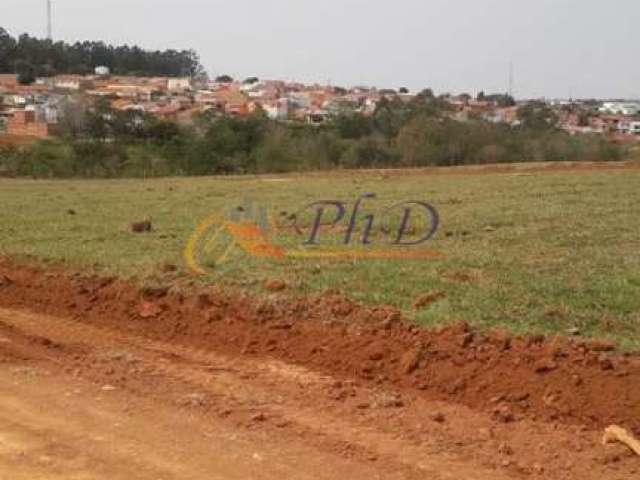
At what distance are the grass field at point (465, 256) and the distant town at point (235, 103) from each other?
31417 millimetres

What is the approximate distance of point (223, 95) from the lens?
104m

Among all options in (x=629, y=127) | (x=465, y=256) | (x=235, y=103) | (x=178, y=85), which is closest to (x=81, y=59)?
(x=178, y=85)

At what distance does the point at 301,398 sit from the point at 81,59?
116 meters

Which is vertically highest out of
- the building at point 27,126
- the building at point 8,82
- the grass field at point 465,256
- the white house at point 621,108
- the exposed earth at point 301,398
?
the building at point 8,82

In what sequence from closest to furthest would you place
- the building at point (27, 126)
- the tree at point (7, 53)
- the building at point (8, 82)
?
the building at point (27, 126)
the building at point (8, 82)
the tree at point (7, 53)

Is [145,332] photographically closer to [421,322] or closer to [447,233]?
[421,322]

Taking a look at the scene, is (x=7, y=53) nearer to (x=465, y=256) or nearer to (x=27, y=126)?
(x=27, y=126)

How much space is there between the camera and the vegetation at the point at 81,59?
336ft

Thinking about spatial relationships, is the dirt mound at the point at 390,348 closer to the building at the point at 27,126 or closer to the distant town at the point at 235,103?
the distant town at the point at 235,103

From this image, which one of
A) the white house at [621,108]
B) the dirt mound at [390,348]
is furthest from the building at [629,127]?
the dirt mound at [390,348]

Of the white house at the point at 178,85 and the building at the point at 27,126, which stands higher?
the white house at the point at 178,85

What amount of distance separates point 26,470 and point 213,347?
2613 millimetres

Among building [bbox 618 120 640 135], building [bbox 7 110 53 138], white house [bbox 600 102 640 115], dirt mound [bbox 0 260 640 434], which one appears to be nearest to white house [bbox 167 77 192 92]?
building [bbox 7 110 53 138]

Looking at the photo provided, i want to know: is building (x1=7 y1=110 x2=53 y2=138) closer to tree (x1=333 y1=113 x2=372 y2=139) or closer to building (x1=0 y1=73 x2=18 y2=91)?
tree (x1=333 y1=113 x2=372 y2=139)
